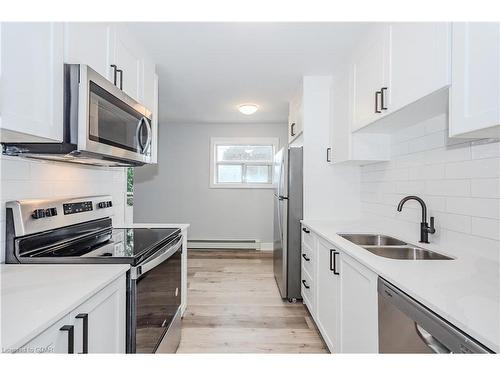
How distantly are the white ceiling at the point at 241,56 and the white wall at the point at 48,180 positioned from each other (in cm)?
108

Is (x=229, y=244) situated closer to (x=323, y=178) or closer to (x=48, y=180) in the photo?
(x=323, y=178)

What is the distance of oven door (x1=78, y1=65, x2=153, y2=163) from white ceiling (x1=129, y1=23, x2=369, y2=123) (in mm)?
773

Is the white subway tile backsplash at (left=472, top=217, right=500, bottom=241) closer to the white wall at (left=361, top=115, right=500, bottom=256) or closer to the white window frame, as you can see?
the white wall at (left=361, top=115, right=500, bottom=256)

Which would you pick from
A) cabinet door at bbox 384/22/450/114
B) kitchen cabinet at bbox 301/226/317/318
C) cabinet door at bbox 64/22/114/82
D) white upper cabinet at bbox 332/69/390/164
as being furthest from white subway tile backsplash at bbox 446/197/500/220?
cabinet door at bbox 64/22/114/82

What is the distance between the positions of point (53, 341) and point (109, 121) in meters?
1.01

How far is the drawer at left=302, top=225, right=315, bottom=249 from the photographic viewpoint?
243 cm

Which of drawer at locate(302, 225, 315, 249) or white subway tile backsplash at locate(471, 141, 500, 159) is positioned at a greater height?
white subway tile backsplash at locate(471, 141, 500, 159)

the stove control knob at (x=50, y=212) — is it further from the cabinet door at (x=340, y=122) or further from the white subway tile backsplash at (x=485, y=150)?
the white subway tile backsplash at (x=485, y=150)

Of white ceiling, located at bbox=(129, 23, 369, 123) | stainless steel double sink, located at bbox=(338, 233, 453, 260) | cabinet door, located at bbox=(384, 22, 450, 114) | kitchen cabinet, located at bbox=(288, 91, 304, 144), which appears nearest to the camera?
cabinet door, located at bbox=(384, 22, 450, 114)

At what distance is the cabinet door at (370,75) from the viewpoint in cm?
171

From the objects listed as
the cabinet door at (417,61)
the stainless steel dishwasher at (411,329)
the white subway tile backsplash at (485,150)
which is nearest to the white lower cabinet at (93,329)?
the stainless steel dishwasher at (411,329)

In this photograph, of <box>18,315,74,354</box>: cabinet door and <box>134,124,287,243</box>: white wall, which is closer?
<box>18,315,74,354</box>: cabinet door

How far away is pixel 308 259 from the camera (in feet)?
8.47
